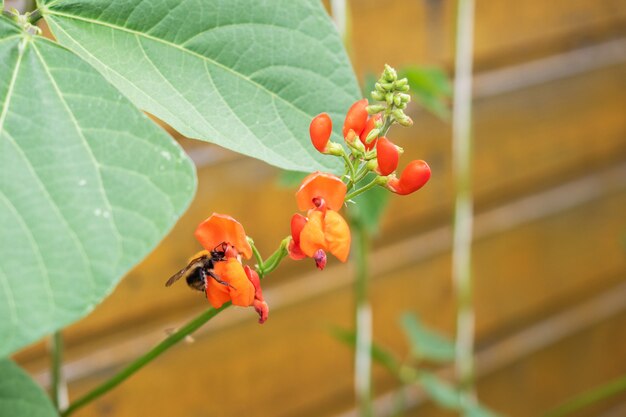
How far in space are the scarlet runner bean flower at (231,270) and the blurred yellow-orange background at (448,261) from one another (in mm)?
766

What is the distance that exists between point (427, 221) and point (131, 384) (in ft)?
2.26

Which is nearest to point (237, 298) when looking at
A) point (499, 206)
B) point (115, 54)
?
point (115, 54)

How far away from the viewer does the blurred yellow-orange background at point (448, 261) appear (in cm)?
137

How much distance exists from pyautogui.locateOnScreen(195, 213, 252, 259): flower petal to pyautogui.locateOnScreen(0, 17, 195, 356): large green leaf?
0.06 m

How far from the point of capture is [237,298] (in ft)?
1.58

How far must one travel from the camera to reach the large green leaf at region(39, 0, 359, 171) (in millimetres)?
524

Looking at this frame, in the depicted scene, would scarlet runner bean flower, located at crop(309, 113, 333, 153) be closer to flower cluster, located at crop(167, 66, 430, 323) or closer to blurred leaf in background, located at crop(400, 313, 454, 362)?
flower cluster, located at crop(167, 66, 430, 323)

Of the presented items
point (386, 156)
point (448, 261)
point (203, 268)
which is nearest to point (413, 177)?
point (386, 156)

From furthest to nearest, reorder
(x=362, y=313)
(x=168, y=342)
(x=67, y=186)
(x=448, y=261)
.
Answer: (x=448, y=261) < (x=362, y=313) < (x=168, y=342) < (x=67, y=186)

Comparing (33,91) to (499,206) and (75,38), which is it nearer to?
(75,38)

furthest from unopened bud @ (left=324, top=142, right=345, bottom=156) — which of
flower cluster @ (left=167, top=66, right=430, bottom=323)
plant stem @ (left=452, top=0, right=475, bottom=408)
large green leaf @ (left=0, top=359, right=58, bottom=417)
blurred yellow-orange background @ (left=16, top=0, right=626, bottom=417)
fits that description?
plant stem @ (left=452, top=0, right=475, bottom=408)

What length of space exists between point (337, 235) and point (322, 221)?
0.01 metres

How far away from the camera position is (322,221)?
0.47 meters

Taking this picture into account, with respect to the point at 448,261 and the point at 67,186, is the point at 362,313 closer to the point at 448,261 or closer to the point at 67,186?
the point at 448,261
